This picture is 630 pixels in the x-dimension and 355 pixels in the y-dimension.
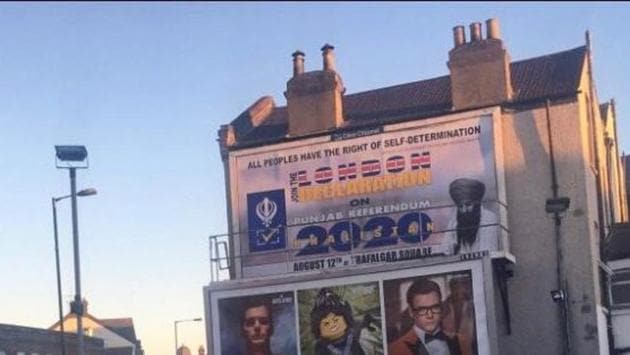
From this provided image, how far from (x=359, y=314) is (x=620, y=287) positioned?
24.7 ft

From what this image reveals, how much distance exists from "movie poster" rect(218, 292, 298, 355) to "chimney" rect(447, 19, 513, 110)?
280 inches

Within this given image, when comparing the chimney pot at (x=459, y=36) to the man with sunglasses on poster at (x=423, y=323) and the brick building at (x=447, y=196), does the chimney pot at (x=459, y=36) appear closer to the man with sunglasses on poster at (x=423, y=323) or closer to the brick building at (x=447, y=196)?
the brick building at (x=447, y=196)

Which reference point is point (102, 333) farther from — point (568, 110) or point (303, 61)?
point (568, 110)

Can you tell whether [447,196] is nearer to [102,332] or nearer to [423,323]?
[423,323]

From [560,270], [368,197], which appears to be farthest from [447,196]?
[560,270]

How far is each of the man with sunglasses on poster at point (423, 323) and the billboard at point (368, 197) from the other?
1701mm

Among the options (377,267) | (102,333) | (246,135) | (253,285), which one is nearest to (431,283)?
(377,267)

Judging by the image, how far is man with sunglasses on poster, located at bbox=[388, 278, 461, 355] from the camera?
24.3 metres

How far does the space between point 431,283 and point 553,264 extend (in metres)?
3.26

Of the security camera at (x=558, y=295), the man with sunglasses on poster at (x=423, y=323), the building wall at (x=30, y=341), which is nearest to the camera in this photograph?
the security camera at (x=558, y=295)

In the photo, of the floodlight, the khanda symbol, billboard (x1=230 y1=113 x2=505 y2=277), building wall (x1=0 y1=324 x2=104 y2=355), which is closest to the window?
billboard (x1=230 y1=113 x2=505 y2=277)

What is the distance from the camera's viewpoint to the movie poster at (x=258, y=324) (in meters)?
25.9

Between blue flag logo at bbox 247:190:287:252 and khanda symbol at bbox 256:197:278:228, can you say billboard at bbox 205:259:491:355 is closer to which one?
blue flag logo at bbox 247:190:287:252

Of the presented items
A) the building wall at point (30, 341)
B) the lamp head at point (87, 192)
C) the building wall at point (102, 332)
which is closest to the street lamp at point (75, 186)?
the lamp head at point (87, 192)
